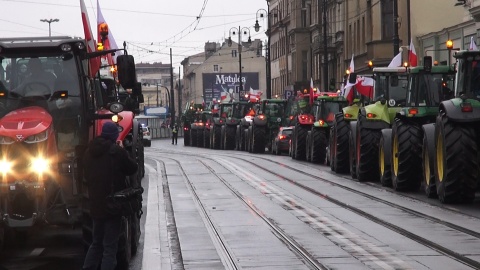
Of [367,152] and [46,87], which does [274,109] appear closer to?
[367,152]

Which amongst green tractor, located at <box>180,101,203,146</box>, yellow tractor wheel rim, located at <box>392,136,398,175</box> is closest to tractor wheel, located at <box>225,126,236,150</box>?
green tractor, located at <box>180,101,203,146</box>

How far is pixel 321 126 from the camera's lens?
125ft

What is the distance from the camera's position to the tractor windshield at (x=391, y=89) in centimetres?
2669

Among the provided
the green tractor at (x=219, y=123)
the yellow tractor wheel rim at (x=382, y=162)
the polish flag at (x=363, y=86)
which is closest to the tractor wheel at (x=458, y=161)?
the yellow tractor wheel rim at (x=382, y=162)

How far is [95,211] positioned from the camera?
37.5 feet

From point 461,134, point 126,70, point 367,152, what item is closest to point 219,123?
point 367,152

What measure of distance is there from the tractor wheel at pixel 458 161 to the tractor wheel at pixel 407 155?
2947mm

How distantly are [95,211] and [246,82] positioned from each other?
142 m

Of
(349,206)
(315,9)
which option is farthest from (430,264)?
(315,9)

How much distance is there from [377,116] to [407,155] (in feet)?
11.5

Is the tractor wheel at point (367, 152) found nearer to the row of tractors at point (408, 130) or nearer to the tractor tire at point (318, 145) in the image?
the row of tractors at point (408, 130)

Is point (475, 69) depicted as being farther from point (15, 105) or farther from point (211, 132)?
point (211, 132)

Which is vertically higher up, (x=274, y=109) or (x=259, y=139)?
(x=274, y=109)

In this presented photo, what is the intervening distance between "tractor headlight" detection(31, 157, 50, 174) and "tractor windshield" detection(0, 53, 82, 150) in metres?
0.59
